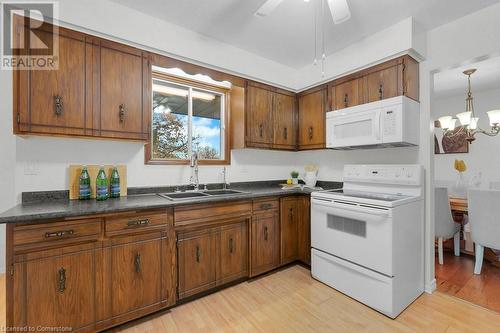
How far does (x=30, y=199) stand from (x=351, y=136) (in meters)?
2.96

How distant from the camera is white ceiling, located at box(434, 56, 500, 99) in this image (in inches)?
119

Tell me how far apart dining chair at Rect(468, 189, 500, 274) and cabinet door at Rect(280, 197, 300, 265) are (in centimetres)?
192

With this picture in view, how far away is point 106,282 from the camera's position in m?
1.58

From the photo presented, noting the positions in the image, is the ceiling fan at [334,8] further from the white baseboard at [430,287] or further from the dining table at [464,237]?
the dining table at [464,237]

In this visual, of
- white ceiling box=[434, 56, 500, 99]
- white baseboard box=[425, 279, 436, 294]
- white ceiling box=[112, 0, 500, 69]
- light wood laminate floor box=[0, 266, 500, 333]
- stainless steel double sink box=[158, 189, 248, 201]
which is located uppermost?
white ceiling box=[112, 0, 500, 69]

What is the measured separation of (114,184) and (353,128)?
7.97 ft

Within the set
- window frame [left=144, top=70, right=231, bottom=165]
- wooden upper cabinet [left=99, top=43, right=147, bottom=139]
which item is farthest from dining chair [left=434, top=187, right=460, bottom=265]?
wooden upper cabinet [left=99, top=43, right=147, bottom=139]

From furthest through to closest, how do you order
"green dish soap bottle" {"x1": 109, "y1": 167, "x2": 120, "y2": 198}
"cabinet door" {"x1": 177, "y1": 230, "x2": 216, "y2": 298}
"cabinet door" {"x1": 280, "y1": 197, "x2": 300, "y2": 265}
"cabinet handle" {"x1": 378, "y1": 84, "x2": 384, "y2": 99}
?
"cabinet door" {"x1": 280, "y1": 197, "x2": 300, "y2": 265} < "cabinet handle" {"x1": 378, "y1": 84, "x2": 384, "y2": 99} < "green dish soap bottle" {"x1": 109, "y1": 167, "x2": 120, "y2": 198} < "cabinet door" {"x1": 177, "y1": 230, "x2": 216, "y2": 298}

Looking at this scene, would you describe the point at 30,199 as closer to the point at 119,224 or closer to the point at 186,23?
the point at 119,224

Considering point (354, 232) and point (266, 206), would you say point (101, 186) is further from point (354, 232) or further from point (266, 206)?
point (354, 232)

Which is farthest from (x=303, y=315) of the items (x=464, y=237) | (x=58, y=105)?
(x=464, y=237)

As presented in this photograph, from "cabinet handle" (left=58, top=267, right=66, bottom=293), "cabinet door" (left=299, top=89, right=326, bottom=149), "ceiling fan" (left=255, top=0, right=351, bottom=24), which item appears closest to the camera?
"cabinet handle" (left=58, top=267, right=66, bottom=293)

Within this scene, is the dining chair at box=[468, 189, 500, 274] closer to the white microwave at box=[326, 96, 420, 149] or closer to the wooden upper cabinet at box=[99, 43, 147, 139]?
the white microwave at box=[326, 96, 420, 149]

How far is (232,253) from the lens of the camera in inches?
88.4
